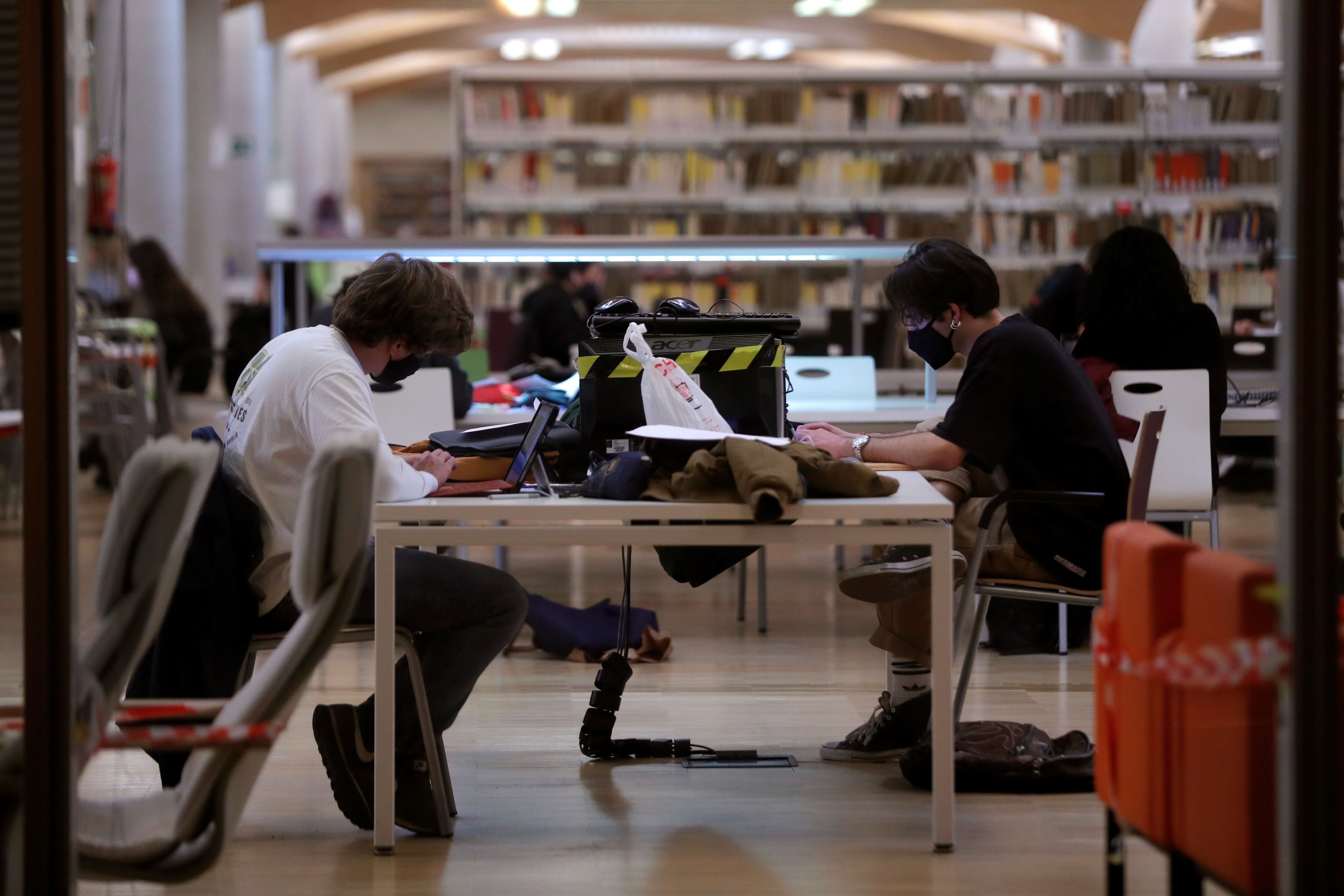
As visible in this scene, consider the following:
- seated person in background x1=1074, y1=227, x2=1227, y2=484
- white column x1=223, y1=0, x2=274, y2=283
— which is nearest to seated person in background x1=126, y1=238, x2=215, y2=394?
seated person in background x1=1074, y1=227, x2=1227, y2=484

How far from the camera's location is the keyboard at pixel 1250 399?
4371 millimetres

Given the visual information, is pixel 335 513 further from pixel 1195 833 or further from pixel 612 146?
pixel 612 146

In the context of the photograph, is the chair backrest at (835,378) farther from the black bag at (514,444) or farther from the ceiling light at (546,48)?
the ceiling light at (546,48)

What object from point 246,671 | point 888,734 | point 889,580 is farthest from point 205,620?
point 888,734

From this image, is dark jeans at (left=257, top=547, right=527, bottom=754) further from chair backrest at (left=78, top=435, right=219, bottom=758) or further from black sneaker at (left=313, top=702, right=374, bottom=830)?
chair backrest at (left=78, top=435, right=219, bottom=758)

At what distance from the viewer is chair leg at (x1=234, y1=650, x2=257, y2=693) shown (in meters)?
2.37

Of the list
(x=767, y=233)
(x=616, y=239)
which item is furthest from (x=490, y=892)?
(x=767, y=233)

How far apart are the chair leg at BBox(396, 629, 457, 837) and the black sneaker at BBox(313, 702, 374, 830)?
11 centimetres

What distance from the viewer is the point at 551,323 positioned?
20.9 ft

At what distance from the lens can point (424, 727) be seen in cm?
245

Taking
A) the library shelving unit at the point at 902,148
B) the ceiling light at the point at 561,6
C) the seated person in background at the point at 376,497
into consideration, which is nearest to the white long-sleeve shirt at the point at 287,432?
the seated person in background at the point at 376,497

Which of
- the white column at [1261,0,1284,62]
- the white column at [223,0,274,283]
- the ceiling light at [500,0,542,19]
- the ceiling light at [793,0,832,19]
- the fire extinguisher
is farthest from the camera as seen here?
the white column at [223,0,274,283]

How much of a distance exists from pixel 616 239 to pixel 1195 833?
2.83m

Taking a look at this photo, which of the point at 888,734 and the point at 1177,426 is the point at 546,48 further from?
the point at 888,734
